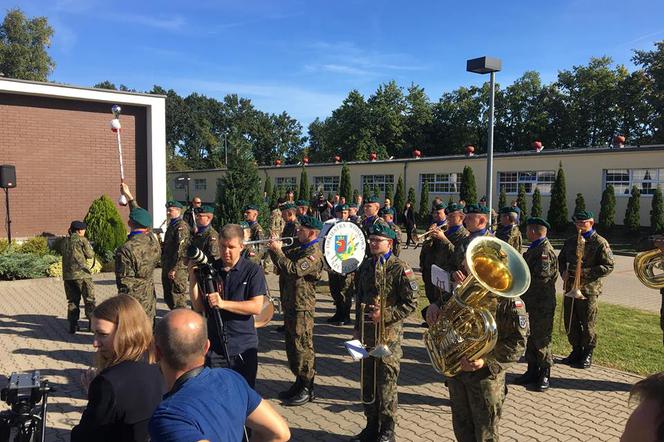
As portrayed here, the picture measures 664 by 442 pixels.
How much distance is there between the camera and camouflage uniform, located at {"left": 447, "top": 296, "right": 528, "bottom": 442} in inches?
148

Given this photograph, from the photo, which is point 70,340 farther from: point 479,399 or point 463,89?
point 463,89

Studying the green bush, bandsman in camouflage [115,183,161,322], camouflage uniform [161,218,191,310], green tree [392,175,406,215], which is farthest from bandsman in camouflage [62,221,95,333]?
green tree [392,175,406,215]

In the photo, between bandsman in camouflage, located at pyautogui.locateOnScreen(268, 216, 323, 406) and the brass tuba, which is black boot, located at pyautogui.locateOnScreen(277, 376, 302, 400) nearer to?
bandsman in camouflage, located at pyautogui.locateOnScreen(268, 216, 323, 406)

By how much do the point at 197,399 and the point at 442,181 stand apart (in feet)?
106

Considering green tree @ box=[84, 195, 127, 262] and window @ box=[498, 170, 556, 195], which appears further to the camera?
window @ box=[498, 170, 556, 195]

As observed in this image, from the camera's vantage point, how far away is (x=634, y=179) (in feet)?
80.6

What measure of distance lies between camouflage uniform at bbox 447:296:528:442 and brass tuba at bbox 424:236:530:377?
272 mm

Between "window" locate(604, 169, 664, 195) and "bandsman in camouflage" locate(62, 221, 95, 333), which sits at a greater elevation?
"window" locate(604, 169, 664, 195)

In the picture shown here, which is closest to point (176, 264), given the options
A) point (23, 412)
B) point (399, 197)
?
point (23, 412)

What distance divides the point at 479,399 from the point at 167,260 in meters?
5.96

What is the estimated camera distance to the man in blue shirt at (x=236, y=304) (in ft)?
13.8

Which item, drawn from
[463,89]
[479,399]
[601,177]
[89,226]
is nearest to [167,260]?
[479,399]

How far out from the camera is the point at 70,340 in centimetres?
841

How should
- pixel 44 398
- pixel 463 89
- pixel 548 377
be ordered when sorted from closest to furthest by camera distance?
pixel 44 398, pixel 548 377, pixel 463 89
